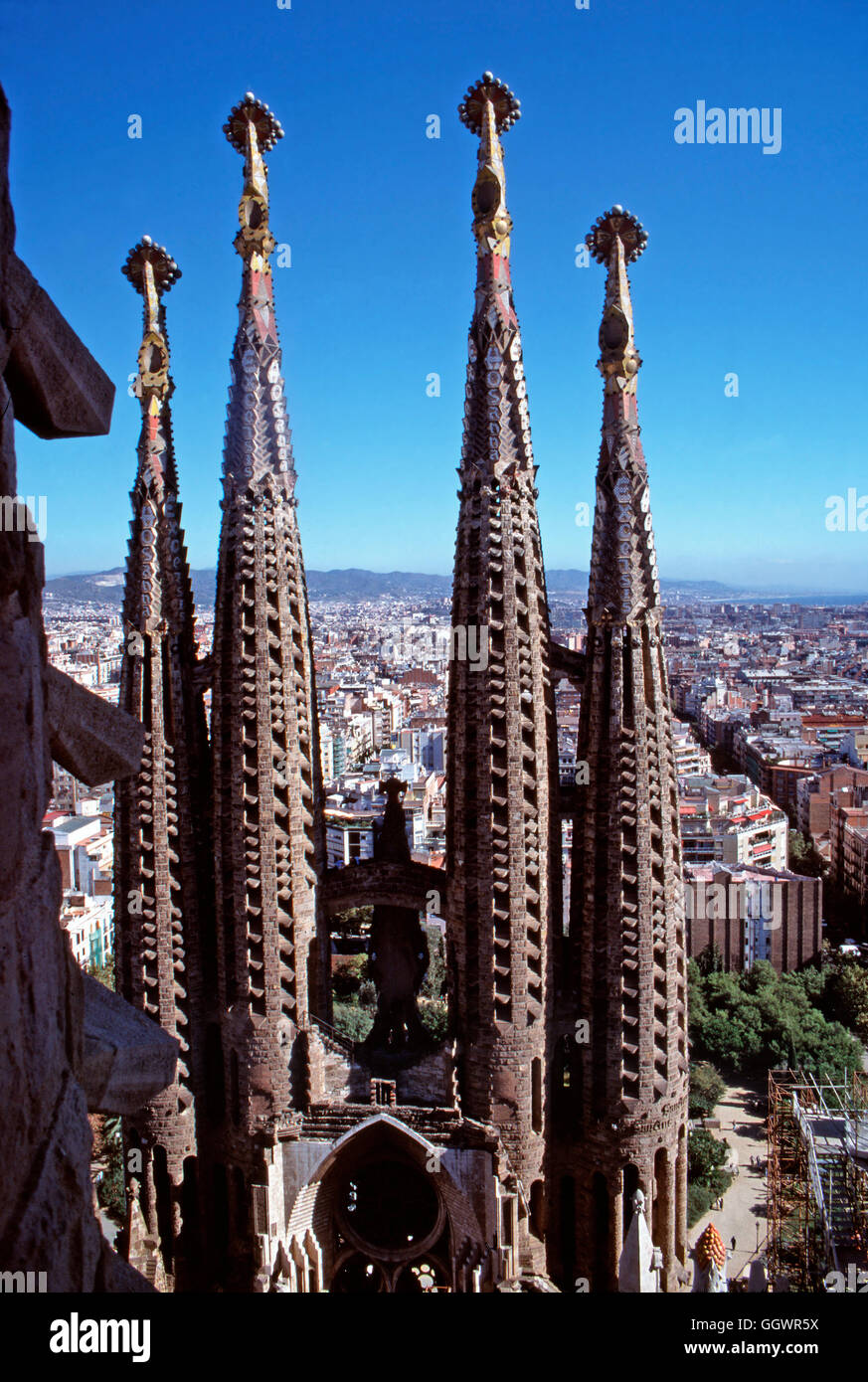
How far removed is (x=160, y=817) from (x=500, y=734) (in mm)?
3966

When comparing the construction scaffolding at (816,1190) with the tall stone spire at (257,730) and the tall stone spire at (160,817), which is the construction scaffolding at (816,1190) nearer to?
the tall stone spire at (257,730)

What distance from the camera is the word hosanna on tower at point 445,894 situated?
11.0 m

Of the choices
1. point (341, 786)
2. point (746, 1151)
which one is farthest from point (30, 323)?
point (341, 786)

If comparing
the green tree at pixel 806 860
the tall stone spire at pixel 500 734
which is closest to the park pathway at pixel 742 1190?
the tall stone spire at pixel 500 734

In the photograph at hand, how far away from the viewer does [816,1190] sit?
715 inches

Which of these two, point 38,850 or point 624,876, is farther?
point 624,876

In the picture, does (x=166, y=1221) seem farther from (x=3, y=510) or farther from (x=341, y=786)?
(x=341, y=786)

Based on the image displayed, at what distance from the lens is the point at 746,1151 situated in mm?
25141

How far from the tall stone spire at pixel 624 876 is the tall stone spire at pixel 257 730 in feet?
10.8

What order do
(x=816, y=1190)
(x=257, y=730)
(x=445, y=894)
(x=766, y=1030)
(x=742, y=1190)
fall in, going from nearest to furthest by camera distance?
(x=257, y=730)
(x=445, y=894)
(x=816, y=1190)
(x=742, y=1190)
(x=766, y=1030)

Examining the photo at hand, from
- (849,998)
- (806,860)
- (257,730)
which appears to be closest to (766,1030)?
(849,998)

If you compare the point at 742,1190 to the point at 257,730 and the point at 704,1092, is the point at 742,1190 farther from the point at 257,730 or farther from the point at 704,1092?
the point at 257,730

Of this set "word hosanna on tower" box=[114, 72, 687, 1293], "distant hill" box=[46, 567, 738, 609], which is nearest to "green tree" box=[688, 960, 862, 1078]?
"word hosanna on tower" box=[114, 72, 687, 1293]

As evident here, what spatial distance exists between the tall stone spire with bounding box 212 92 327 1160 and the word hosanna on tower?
3cm
